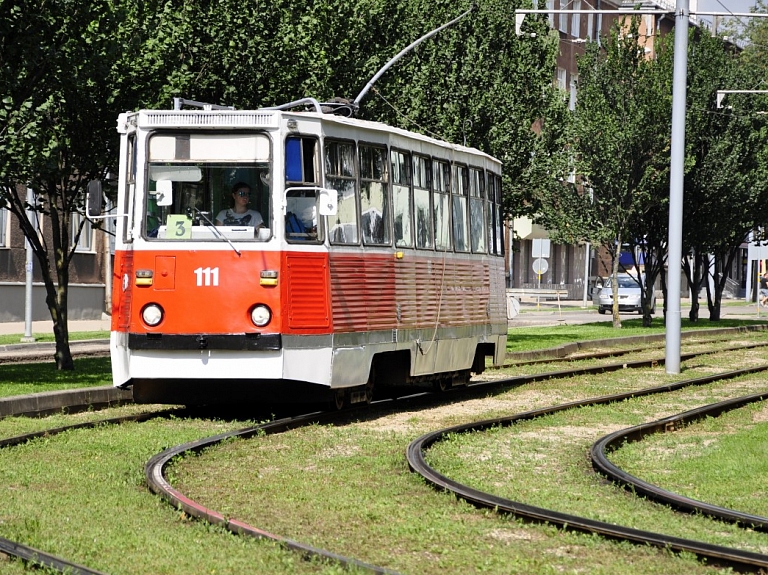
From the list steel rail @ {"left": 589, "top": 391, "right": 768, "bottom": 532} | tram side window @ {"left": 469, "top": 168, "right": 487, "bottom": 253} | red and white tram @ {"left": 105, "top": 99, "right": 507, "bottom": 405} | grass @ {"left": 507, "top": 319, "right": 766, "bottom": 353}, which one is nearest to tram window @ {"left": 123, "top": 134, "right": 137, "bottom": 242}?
red and white tram @ {"left": 105, "top": 99, "right": 507, "bottom": 405}

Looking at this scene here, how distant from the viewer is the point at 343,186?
15305mm

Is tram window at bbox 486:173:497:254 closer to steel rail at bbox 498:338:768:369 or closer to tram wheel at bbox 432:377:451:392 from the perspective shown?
tram wheel at bbox 432:377:451:392

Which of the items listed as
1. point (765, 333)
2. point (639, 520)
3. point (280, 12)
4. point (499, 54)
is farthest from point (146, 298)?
point (765, 333)

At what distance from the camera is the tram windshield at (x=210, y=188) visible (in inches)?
575

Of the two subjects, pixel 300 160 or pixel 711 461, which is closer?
pixel 711 461

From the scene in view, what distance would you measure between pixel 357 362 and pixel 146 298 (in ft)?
7.59

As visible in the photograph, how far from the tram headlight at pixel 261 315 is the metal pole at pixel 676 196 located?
36.8 feet

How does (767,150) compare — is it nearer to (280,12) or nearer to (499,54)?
(499,54)

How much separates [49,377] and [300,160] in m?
7.55

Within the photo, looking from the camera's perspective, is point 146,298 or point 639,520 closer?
point 639,520

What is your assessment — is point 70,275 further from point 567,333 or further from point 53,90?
point 53,90

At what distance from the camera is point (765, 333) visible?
44.6m

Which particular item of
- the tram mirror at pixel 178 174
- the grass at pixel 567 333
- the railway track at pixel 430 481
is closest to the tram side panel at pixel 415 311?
the railway track at pixel 430 481

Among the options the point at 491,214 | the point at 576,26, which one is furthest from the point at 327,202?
the point at 576,26
